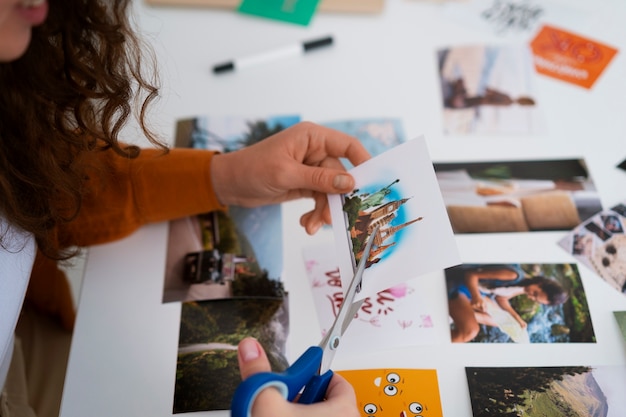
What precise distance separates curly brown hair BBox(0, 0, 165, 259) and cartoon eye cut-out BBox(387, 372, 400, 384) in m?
0.38

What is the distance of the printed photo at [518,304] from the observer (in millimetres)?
666

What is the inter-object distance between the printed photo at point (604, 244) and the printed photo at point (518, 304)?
30mm

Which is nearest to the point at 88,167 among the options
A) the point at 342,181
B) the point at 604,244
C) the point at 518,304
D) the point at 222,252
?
the point at 222,252

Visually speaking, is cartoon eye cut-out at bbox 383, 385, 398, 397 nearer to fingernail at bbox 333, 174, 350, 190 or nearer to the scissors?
the scissors

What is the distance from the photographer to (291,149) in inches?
29.1

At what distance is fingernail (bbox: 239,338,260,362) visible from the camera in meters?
0.51

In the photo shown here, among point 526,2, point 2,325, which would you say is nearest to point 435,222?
point 2,325

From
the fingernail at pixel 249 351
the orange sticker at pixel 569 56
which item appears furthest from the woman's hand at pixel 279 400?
the orange sticker at pixel 569 56

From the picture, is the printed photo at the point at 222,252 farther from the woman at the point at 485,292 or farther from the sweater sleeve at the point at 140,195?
the woman at the point at 485,292

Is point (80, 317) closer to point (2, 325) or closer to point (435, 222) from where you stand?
point (2, 325)

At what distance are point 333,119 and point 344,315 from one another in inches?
14.6

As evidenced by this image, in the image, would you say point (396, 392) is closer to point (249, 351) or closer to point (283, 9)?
point (249, 351)

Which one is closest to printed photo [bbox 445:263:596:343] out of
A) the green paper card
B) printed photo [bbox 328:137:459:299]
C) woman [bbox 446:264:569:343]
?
woman [bbox 446:264:569:343]

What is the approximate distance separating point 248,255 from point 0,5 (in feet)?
1.28
